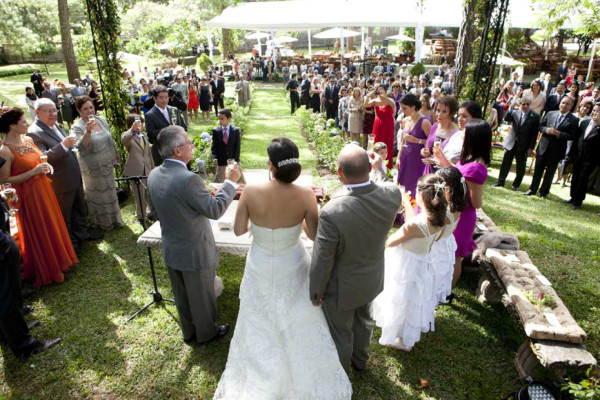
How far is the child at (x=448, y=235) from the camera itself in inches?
135

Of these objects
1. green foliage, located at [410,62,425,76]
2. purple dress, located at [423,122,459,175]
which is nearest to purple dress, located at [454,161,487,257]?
purple dress, located at [423,122,459,175]

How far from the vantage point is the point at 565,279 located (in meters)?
4.71

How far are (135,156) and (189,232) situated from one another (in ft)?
11.1

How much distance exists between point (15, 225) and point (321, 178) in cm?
561

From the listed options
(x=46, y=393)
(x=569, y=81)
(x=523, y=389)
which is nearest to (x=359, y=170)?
(x=523, y=389)

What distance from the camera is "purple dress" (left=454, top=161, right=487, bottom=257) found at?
12.3 feet

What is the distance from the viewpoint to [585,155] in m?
6.72

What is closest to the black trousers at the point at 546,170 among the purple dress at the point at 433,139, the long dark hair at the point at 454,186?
the purple dress at the point at 433,139

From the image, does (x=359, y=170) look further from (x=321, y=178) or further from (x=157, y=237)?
(x=321, y=178)

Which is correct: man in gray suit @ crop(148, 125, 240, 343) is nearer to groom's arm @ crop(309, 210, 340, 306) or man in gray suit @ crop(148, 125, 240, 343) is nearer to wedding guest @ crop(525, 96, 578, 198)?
groom's arm @ crop(309, 210, 340, 306)

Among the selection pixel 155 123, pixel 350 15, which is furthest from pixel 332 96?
pixel 155 123

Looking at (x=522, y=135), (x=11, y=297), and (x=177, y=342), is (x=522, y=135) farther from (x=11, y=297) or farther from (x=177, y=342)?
(x=11, y=297)

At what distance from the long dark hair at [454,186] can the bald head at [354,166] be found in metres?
1.17

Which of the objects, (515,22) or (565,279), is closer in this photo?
(565,279)
